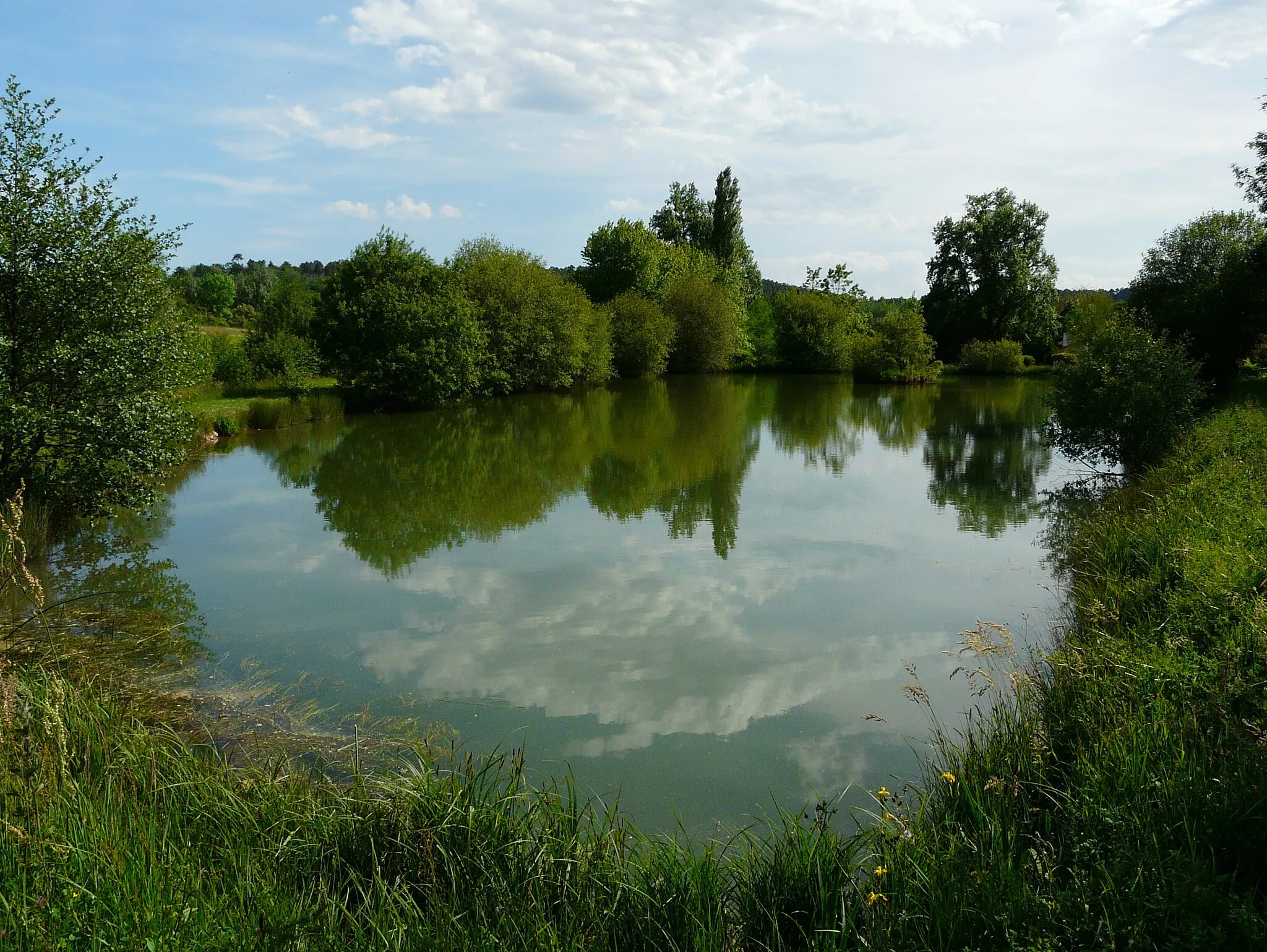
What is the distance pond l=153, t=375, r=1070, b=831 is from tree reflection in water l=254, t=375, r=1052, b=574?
11 centimetres

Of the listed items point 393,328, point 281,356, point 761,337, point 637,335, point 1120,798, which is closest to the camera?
point 1120,798

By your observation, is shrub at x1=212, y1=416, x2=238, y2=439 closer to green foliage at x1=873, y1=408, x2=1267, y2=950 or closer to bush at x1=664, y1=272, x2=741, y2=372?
green foliage at x1=873, y1=408, x2=1267, y2=950

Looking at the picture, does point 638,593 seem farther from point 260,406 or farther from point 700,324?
point 700,324

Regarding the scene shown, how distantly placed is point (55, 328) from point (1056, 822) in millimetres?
10782

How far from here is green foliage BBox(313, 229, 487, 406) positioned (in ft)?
86.9

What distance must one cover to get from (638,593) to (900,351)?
3892 centimetres

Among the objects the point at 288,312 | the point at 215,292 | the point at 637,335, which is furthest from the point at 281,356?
the point at 215,292

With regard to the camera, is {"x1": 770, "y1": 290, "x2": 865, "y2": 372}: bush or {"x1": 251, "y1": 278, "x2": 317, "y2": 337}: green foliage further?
{"x1": 770, "y1": 290, "x2": 865, "y2": 372}: bush

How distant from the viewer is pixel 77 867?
300cm

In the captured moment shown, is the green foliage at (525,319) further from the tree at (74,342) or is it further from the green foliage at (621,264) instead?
the tree at (74,342)

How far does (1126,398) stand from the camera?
14.6m

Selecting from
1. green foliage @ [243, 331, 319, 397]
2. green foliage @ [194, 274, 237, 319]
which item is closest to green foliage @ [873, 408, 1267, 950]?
green foliage @ [243, 331, 319, 397]

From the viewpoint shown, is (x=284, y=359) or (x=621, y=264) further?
(x=621, y=264)

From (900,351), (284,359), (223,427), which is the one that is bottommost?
(223,427)
